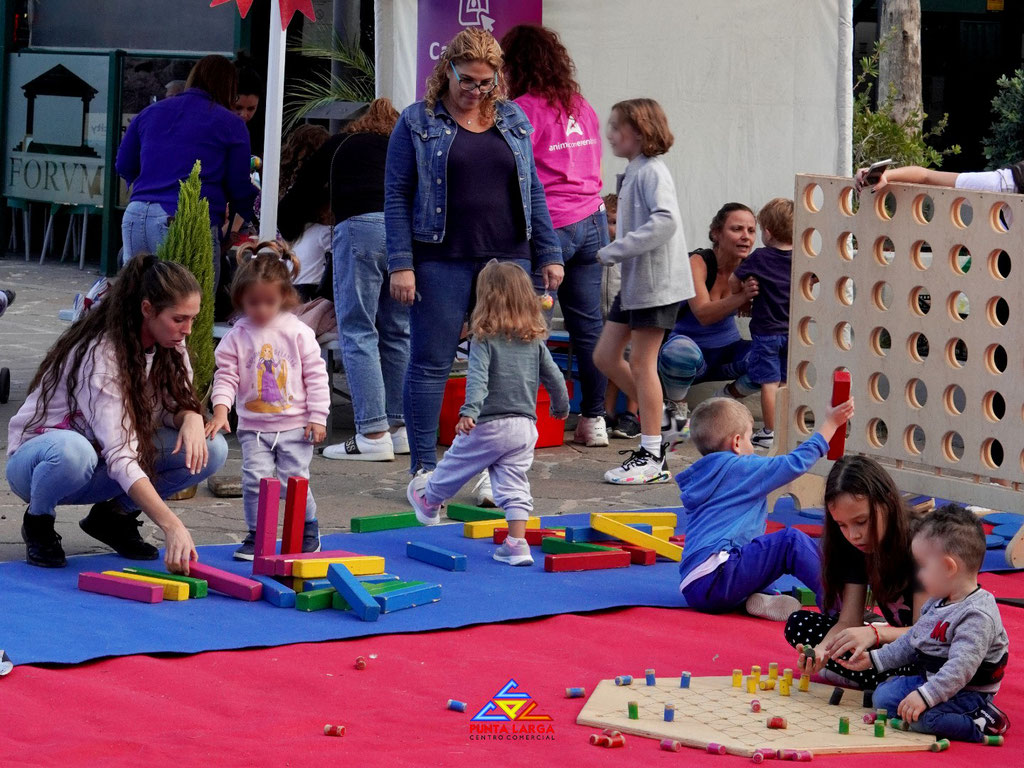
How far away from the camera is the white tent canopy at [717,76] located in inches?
356

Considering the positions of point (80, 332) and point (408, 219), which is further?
point (408, 219)

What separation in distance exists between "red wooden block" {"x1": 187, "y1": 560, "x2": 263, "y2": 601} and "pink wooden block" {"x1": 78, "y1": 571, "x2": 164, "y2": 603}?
193 mm

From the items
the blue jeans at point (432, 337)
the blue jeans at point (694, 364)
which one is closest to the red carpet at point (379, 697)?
the blue jeans at point (432, 337)

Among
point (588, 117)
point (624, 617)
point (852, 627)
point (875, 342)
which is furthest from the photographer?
point (588, 117)

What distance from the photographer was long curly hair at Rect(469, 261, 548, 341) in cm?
579

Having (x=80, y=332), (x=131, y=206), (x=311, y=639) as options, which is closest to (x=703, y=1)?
(x=131, y=206)

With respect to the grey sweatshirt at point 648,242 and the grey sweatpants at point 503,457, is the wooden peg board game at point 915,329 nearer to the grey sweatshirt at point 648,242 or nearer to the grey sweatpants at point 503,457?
the grey sweatshirt at point 648,242

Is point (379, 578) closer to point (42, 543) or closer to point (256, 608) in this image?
point (256, 608)

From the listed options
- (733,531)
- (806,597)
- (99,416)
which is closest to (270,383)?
(99,416)

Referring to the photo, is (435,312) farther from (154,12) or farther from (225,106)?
(154,12)

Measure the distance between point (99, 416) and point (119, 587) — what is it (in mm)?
610

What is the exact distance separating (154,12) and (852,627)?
12430mm

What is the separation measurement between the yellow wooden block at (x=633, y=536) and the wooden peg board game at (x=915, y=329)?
101 cm

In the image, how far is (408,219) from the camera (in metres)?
6.52
